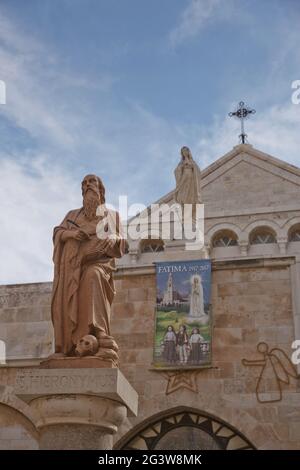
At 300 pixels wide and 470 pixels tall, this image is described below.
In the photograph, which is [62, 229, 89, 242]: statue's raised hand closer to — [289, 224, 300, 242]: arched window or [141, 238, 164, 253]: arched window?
[141, 238, 164, 253]: arched window

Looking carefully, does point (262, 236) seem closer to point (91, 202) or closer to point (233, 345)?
point (233, 345)

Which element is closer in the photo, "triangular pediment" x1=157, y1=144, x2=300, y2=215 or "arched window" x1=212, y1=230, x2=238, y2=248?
"arched window" x1=212, y1=230, x2=238, y2=248

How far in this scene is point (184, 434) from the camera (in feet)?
39.8

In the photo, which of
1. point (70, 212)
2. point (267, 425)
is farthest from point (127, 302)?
point (70, 212)

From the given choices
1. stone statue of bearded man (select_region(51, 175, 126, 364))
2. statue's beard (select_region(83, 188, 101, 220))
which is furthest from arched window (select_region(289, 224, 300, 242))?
statue's beard (select_region(83, 188, 101, 220))

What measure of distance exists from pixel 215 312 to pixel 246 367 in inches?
45.9

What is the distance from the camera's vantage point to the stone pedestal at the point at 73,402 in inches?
303

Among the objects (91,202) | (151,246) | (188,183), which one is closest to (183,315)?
(188,183)

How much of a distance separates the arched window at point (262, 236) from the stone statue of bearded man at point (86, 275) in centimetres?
2501

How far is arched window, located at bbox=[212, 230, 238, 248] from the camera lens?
33.8m

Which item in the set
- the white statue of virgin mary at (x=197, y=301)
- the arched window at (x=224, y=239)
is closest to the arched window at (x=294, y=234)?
the arched window at (x=224, y=239)

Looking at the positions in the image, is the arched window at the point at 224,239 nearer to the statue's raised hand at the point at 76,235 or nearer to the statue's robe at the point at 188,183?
the statue's robe at the point at 188,183

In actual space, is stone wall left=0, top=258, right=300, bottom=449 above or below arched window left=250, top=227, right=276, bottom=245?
below

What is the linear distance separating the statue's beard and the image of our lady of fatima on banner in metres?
4.44
